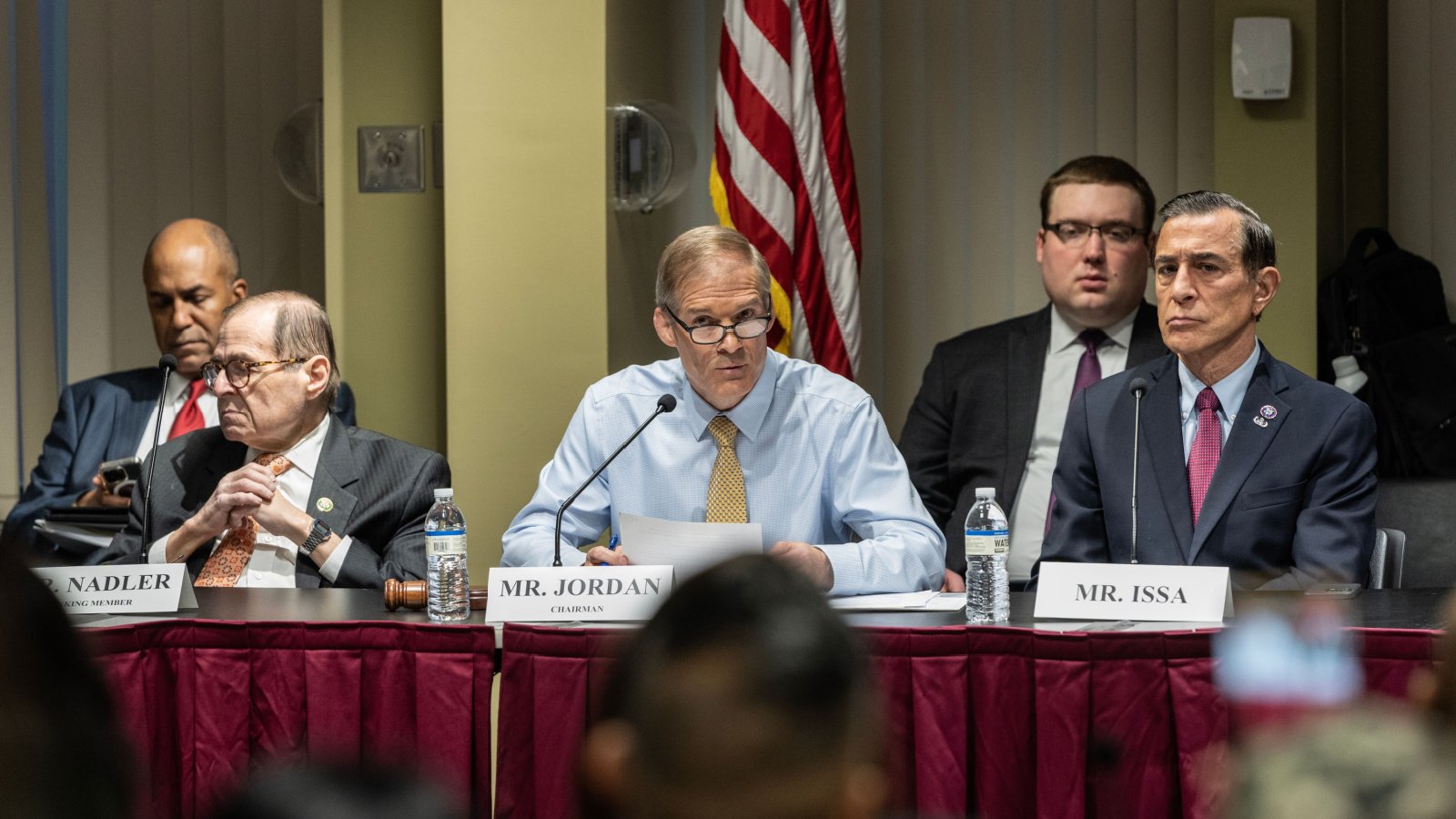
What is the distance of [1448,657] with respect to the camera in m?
0.57

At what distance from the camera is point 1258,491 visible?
2.84 meters

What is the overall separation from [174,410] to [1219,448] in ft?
8.57

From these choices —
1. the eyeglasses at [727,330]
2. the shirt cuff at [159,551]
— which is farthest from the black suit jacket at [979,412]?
the shirt cuff at [159,551]

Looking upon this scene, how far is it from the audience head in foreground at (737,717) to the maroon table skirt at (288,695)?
71.9 inches

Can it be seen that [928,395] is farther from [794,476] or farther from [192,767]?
[192,767]

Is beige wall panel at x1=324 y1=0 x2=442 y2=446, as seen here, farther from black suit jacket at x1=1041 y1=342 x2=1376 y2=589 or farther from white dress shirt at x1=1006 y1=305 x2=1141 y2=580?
black suit jacket at x1=1041 y1=342 x2=1376 y2=589

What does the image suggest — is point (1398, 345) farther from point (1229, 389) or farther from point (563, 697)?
Result: point (563, 697)

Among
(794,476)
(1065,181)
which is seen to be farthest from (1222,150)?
(794,476)

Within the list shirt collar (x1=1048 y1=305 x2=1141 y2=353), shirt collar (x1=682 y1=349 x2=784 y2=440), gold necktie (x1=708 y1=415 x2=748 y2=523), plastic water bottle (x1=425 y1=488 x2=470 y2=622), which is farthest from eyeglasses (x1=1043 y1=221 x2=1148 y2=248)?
plastic water bottle (x1=425 y1=488 x2=470 y2=622)

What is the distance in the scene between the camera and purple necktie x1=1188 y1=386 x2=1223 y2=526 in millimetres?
2912

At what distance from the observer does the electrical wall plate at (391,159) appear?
4.31m

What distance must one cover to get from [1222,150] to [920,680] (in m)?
2.55

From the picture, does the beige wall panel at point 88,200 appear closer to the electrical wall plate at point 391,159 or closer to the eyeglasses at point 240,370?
the electrical wall plate at point 391,159

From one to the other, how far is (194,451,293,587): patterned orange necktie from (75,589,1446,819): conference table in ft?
1.56
